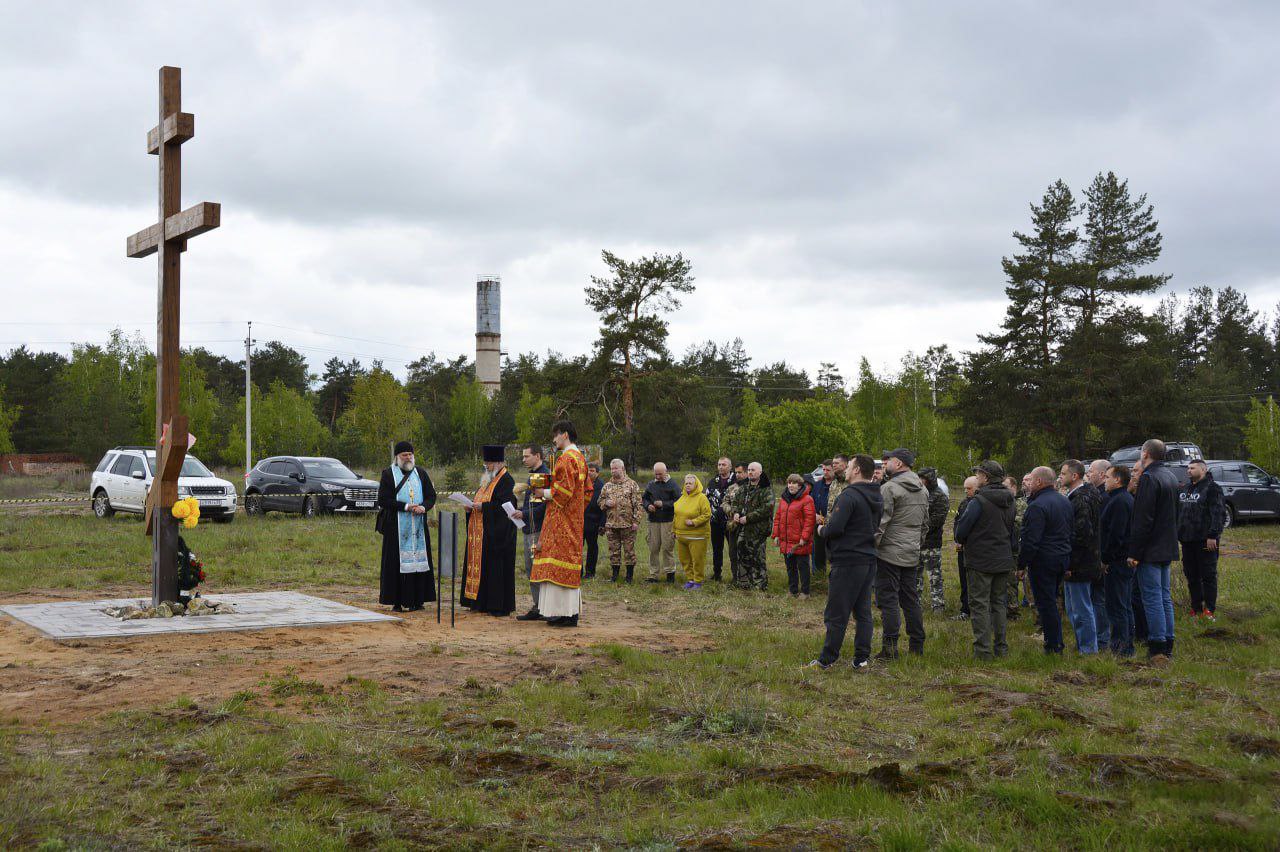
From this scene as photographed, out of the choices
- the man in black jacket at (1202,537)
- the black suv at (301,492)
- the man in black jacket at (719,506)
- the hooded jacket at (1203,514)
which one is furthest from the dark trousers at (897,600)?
the black suv at (301,492)

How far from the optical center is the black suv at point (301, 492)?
84.4ft

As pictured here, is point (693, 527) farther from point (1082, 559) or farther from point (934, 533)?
point (1082, 559)

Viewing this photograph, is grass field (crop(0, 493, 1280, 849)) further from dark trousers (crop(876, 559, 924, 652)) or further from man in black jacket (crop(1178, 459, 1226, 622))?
man in black jacket (crop(1178, 459, 1226, 622))

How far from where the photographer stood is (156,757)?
552 centimetres

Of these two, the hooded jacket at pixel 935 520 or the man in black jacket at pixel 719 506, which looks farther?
the man in black jacket at pixel 719 506

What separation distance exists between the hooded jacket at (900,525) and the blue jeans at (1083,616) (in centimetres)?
145

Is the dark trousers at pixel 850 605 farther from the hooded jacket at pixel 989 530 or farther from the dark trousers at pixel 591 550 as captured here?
the dark trousers at pixel 591 550

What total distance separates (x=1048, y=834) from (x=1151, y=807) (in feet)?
2.12

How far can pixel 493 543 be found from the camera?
1143 centimetres

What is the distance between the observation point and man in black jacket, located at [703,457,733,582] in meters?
15.0

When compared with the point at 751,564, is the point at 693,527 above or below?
above

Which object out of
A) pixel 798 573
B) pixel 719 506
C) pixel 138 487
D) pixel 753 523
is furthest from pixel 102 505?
pixel 798 573

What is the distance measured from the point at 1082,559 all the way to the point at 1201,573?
3.56 meters

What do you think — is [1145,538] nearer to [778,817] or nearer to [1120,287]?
[778,817]
